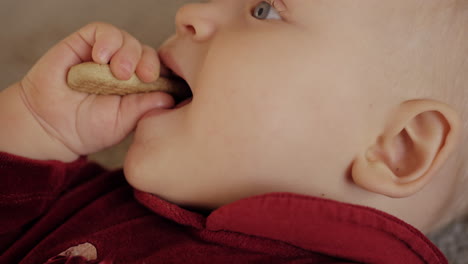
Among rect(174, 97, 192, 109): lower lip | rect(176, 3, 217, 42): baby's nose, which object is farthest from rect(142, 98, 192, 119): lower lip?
rect(176, 3, 217, 42): baby's nose

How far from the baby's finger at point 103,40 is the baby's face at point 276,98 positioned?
13 centimetres

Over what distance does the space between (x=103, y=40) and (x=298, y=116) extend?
330 mm

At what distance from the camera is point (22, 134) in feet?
2.77

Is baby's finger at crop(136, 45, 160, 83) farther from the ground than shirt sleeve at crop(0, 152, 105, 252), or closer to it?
farther from the ground

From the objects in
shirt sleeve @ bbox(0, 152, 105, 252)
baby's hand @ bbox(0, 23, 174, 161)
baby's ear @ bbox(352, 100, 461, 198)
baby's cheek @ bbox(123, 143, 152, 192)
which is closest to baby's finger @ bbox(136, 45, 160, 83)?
baby's hand @ bbox(0, 23, 174, 161)

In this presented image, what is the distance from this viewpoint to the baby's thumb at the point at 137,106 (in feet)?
2.67

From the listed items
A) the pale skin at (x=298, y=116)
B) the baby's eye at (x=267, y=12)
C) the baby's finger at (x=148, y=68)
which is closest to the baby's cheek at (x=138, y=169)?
the pale skin at (x=298, y=116)

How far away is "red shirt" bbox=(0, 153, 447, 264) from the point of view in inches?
26.9

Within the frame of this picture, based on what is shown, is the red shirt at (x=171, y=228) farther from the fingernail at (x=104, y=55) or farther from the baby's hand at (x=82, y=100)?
the fingernail at (x=104, y=55)

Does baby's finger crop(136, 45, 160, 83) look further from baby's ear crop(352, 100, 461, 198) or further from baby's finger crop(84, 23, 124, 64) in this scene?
baby's ear crop(352, 100, 461, 198)

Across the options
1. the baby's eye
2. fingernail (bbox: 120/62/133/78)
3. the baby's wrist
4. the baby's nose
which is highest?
the baby's eye

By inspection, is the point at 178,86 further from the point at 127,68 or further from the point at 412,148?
the point at 412,148

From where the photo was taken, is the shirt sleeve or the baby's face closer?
the baby's face

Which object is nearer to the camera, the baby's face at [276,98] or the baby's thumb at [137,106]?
the baby's face at [276,98]
